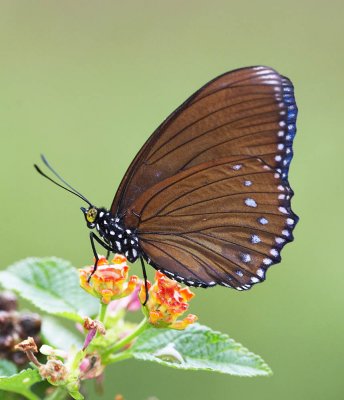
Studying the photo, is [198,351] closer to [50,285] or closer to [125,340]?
[125,340]

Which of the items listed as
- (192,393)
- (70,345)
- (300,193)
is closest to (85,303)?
(70,345)

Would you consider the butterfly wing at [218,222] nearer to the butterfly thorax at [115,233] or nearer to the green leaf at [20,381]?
the butterfly thorax at [115,233]

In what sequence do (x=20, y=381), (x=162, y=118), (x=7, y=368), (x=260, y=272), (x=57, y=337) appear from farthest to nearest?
(x=162, y=118) < (x=260, y=272) < (x=57, y=337) < (x=7, y=368) < (x=20, y=381)

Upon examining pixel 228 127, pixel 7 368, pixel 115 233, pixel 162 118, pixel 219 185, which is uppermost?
pixel 162 118

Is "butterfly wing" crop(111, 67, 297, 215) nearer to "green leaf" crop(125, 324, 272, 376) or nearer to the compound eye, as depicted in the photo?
the compound eye

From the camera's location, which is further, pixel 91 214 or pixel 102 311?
pixel 91 214

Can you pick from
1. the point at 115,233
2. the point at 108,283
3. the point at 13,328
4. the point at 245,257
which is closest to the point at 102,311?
the point at 108,283

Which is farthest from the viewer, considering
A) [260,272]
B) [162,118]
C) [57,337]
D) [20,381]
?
[162,118]
